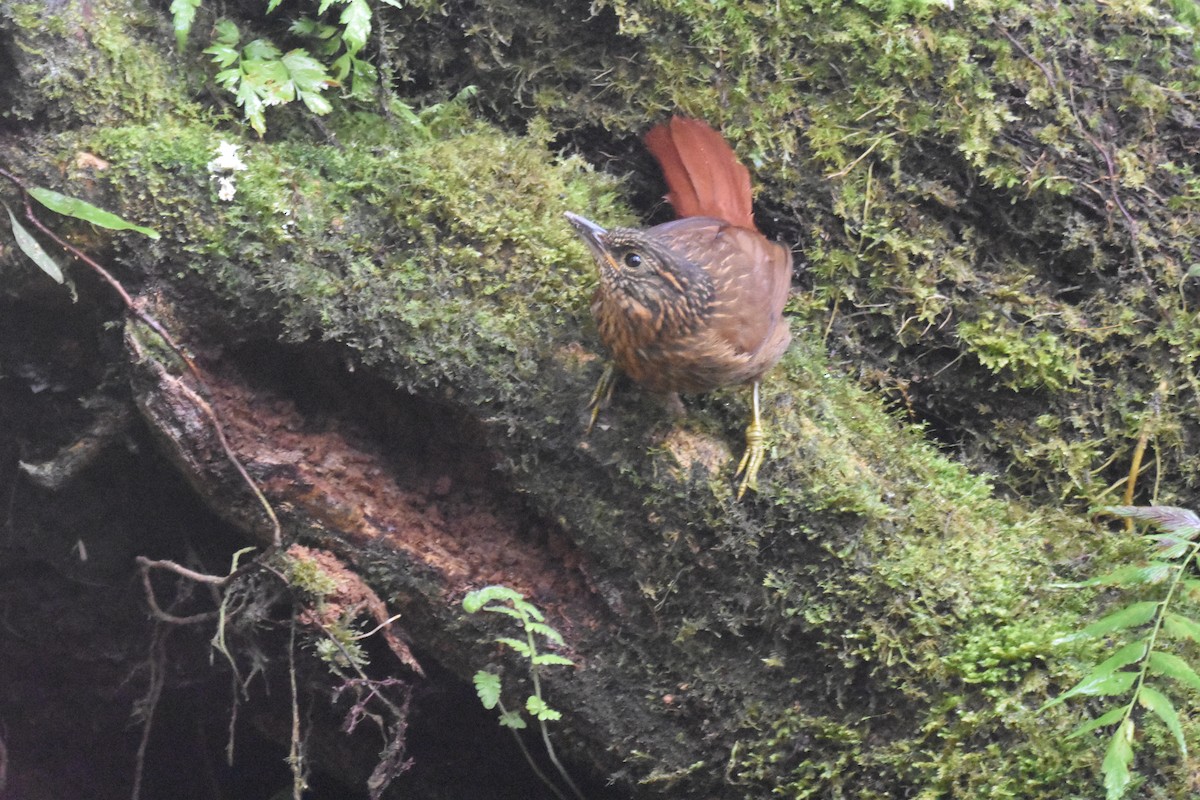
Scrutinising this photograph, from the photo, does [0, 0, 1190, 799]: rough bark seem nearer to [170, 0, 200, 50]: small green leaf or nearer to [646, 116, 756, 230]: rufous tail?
[170, 0, 200, 50]: small green leaf

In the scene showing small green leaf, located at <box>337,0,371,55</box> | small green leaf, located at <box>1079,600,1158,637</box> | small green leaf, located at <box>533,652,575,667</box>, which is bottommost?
small green leaf, located at <box>533,652,575,667</box>

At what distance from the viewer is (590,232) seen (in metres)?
2.86

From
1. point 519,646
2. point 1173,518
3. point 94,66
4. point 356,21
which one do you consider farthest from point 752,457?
point 94,66

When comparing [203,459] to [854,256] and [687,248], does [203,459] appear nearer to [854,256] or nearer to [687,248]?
[687,248]

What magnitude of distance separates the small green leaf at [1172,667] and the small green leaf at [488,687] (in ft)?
5.49

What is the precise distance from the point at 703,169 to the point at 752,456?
99 centimetres

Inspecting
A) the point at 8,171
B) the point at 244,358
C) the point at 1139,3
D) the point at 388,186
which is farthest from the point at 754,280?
the point at 8,171

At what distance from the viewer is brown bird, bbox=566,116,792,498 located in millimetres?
2779

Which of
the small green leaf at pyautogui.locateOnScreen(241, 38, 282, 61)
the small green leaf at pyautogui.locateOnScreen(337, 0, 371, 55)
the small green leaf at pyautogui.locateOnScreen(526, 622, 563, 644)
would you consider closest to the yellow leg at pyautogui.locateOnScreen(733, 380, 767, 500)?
the small green leaf at pyautogui.locateOnScreen(526, 622, 563, 644)

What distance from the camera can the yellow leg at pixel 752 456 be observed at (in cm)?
278

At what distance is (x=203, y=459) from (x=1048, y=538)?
8.49 ft

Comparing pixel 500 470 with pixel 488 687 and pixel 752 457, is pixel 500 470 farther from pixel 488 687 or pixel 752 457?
pixel 752 457

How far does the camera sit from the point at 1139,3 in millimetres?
3553

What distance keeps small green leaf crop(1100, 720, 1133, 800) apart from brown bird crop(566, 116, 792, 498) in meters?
1.10
